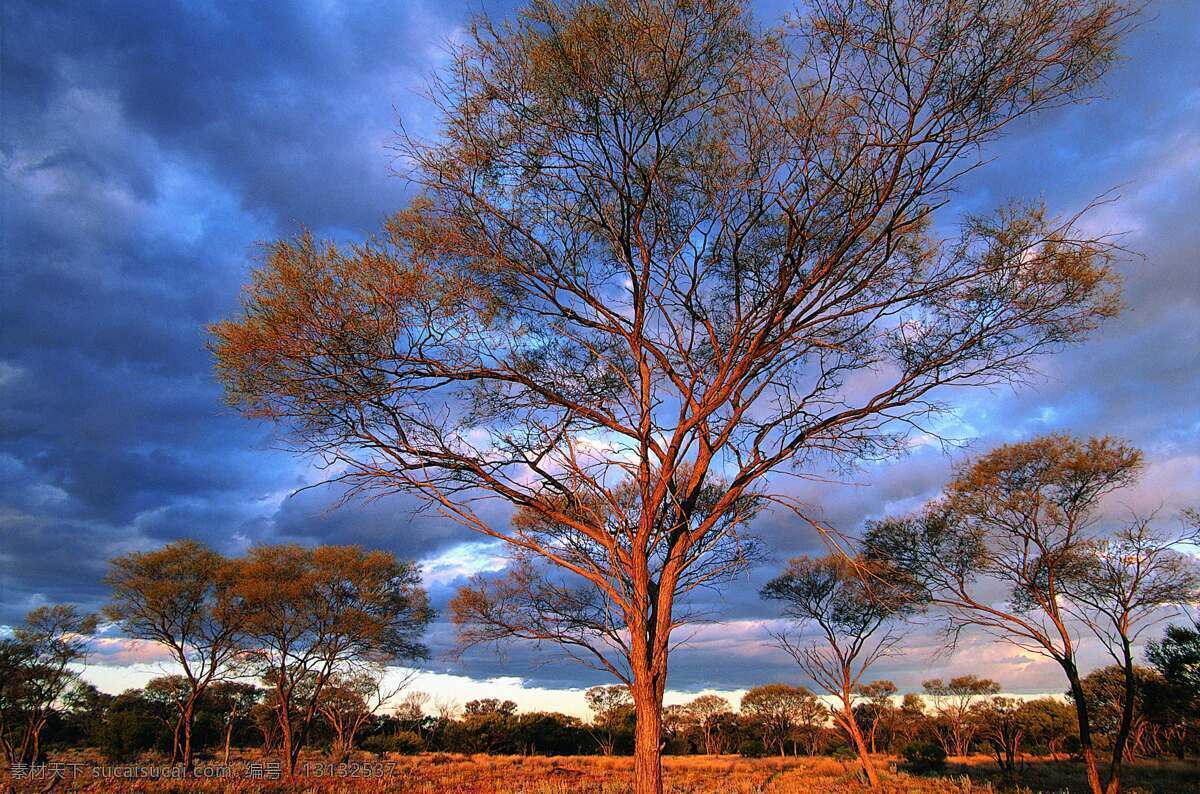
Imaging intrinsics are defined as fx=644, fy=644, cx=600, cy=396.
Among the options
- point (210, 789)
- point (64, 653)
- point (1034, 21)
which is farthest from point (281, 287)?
point (64, 653)

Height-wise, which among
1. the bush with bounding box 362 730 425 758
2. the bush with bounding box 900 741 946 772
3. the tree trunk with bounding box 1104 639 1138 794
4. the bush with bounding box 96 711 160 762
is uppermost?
the tree trunk with bounding box 1104 639 1138 794

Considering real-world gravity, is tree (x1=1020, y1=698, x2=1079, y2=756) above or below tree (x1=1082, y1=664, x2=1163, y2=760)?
below

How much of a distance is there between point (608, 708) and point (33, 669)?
2777 centimetres

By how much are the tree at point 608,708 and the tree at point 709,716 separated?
5800mm

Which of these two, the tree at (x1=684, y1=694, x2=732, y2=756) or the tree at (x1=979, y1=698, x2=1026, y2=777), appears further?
the tree at (x1=684, y1=694, x2=732, y2=756)

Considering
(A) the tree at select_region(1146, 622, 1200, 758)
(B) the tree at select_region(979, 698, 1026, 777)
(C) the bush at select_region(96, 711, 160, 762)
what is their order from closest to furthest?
(A) the tree at select_region(1146, 622, 1200, 758), (B) the tree at select_region(979, 698, 1026, 777), (C) the bush at select_region(96, 711, 160, 762)

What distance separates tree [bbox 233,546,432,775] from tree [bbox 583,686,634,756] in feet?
59.3

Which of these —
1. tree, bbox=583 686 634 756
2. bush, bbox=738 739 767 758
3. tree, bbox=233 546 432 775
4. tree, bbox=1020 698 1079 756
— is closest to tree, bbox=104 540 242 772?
tree, bbox=233 546 432 775

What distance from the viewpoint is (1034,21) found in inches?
194

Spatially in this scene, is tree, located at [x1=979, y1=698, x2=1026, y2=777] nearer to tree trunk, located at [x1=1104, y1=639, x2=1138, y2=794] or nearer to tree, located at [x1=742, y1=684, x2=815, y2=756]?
tree, located at [x1=742, y1=684, x2=815, y2=756]

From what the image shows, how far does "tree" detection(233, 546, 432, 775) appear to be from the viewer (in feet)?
68.5

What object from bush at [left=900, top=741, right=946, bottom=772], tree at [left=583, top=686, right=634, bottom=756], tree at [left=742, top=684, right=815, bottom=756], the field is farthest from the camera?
tree at [left=742, top=684, right=815, bottom=756]

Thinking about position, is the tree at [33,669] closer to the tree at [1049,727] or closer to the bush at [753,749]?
the bush at [753,749]

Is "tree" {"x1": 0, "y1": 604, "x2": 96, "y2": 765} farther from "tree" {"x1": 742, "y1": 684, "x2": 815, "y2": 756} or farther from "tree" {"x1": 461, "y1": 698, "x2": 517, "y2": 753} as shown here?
Answer: "tree" {"x1": 742, "y1": 684, "x2": 815, "y2": 756}
